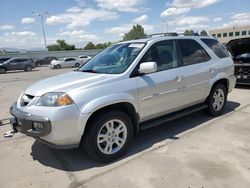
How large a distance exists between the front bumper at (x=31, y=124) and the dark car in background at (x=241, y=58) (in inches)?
279

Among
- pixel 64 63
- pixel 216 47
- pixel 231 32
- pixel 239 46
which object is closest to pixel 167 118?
pixel 216 47

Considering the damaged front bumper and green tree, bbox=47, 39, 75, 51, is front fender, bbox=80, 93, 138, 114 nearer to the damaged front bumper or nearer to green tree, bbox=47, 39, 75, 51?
the damaged front bumper

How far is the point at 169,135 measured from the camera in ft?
15.5

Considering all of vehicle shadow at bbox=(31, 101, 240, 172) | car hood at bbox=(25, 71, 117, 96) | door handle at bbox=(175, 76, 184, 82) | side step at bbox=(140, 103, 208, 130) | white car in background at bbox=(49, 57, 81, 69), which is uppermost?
car hood at bbox=(25, 71, 117, 96)

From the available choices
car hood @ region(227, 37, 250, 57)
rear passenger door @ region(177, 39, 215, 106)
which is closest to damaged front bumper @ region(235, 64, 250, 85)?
car hood @ region(227, 37, 250, 57)

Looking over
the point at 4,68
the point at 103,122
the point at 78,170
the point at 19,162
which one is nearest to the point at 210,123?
the point at 103,122

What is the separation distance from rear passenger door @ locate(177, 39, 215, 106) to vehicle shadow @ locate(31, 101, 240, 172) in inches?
20.7

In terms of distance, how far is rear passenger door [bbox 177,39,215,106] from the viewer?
4.76 m

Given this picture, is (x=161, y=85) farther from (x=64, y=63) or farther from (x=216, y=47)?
(x=64, y=63)

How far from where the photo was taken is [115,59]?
4422 millimetres

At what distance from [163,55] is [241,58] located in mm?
5560

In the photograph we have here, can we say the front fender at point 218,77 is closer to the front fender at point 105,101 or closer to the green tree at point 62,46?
the front fender at point 105,101

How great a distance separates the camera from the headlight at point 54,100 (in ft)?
11.0

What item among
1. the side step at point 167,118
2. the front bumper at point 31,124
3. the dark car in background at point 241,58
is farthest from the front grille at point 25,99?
the dark car in background at point 241,58
